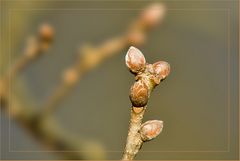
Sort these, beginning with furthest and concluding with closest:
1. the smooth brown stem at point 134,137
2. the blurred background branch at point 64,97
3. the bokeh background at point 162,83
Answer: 1. the bokeh background at point 162,83
2. the blurred background branch at point 64,97
3. the smooth brown stem at point 134,137

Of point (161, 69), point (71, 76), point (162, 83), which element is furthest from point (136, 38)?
point (162, 83)

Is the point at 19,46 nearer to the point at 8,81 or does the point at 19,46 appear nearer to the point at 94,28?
the point at 8,81

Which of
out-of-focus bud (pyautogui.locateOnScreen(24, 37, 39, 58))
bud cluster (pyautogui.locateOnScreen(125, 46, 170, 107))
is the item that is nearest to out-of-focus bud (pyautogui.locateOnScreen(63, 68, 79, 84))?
out-of-focus bud (pyautogui.locateOnScreen(24, 37, 39, 58))

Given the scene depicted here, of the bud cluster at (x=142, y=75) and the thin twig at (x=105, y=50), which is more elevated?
the bud cluster at (x=142, y=75)

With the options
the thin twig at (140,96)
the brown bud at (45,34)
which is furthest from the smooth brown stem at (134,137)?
the brown bud at (45,34)

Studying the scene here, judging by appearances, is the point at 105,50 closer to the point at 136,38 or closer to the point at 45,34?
the point at 136,38

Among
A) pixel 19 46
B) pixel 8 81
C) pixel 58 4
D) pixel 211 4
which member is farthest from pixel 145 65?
pixel 211 4

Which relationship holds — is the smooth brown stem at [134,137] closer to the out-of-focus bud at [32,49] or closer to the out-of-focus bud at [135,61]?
the out-of-focus bud at [135,61]
